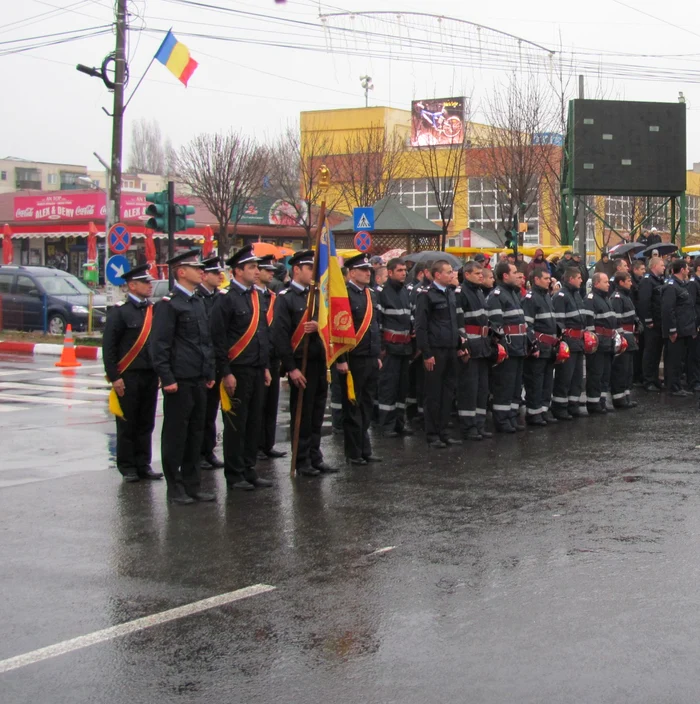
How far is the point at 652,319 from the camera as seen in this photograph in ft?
54.3

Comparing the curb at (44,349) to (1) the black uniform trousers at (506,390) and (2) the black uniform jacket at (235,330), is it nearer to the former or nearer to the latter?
(1) the black uniform trousers at (506,390)

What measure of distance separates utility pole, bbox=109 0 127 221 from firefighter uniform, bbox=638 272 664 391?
43.2ft

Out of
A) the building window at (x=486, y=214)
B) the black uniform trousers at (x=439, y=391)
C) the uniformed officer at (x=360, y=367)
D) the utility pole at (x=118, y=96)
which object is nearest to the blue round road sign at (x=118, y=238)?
the utility pole at (x=118, y=96)

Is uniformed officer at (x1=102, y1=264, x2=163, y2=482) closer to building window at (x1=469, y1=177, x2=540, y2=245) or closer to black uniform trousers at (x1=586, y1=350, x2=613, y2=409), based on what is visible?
black uniform trousers at (x1=586, y1=350, x2=613, y2=409)

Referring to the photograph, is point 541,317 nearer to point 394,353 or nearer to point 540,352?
point 540,352

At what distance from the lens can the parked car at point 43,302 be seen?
90.6 feet

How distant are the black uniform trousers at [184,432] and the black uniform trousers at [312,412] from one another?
1249mm

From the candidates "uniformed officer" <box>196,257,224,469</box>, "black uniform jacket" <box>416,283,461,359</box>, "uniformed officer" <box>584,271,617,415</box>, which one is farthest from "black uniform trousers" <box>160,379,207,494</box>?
"uniformed officer" <box>584,271,617,415</box>

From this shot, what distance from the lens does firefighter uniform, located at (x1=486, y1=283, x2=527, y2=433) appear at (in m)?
12.6

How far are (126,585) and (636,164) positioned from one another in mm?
22035

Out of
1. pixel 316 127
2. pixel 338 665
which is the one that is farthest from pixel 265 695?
pixel 316 127

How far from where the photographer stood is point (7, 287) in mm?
28562

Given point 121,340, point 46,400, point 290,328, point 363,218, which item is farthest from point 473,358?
point 363,218

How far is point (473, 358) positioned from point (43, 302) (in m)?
18.1
